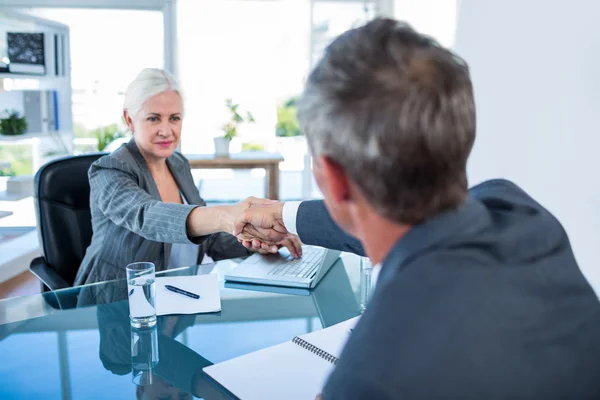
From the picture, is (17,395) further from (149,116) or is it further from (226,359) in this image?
(149,116)

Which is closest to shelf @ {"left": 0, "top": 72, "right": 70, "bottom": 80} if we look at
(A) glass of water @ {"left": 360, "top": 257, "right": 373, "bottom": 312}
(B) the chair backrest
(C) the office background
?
(C) the office background

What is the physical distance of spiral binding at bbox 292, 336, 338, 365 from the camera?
1107 mm

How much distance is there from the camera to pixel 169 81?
2.16 metres

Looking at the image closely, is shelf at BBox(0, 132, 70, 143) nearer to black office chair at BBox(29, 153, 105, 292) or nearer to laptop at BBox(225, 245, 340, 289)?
black office chair at BBox(29, 153, 105, 292)

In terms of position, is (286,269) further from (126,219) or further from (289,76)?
(289,76)

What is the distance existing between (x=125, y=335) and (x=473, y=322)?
3.05ft

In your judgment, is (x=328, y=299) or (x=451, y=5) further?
(x=451, y=5)

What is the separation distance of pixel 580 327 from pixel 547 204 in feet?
6.24

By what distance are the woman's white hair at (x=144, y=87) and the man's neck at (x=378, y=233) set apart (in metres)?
1.59

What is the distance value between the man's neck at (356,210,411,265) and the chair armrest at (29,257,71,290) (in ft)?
4.80

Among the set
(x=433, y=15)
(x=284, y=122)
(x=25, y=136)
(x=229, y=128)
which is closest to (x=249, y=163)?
(x=229, y=128)

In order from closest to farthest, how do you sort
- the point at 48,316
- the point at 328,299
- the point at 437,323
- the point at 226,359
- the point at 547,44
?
the point at 437,323, the point at 226,359, the point at 48,316, the point at 328,299, the point at 547,44

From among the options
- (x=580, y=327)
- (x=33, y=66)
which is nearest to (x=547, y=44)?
(x=580, y=327)

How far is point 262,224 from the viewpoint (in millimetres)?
1767
